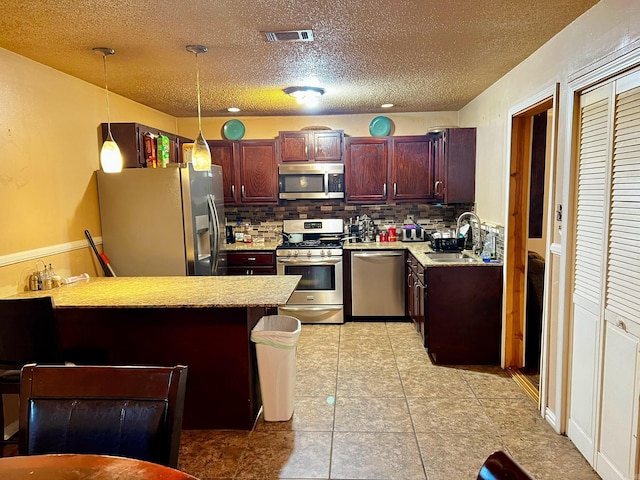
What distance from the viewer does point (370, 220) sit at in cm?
524

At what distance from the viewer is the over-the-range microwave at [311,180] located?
15.9 feet

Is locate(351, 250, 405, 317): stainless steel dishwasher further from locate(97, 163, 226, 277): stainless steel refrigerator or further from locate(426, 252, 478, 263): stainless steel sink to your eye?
locate(97, 163, 226, 277): stainless steel refrigerator

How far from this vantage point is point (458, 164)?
4348 millimetres

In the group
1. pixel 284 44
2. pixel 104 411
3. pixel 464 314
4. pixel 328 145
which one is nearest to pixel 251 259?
pixel 328 145

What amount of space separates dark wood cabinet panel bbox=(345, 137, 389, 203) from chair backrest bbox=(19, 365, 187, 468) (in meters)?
3.83

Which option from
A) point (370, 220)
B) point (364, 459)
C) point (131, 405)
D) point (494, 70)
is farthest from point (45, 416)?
point (370, 220)

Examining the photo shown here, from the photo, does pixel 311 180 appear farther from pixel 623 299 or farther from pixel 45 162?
pixel 623 299

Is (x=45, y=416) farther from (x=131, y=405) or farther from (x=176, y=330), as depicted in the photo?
(x=176, y=330)

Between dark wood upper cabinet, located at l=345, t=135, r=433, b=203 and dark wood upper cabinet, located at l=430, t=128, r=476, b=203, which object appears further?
dark wood upper cabinet, located at l=345, t=135, r=433, b=203

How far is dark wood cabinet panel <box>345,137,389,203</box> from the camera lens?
15.9 ft

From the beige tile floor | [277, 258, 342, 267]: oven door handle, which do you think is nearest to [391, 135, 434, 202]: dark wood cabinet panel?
[277, 258, 342, 267]: oven door handle

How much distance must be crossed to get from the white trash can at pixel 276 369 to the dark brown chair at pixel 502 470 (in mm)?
1825

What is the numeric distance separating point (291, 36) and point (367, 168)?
2.57m

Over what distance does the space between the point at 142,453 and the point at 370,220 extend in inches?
168
